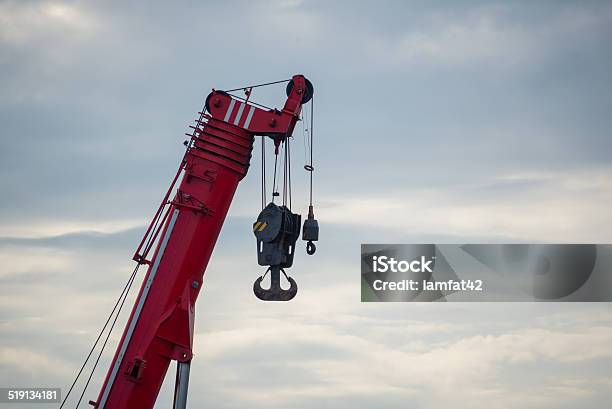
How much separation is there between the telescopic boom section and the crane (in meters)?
0.02

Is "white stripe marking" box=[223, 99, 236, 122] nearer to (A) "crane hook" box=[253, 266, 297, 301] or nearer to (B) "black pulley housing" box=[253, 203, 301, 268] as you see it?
(B) "black pulley housing" box=[253, 203, 301, 268]

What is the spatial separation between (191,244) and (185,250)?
5.0 inches

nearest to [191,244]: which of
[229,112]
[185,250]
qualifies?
[185,250]

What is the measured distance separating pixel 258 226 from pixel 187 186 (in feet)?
4.19

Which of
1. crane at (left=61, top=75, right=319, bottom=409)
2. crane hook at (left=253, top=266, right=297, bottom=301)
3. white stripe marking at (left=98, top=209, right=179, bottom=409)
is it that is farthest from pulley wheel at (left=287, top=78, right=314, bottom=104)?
white stripe marking at (left=98, top=209, right=179, bottom=409)

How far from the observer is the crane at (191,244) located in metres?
14.0

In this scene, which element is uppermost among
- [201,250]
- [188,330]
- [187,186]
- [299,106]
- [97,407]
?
[299,106]

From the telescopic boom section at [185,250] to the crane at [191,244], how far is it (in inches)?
0.6

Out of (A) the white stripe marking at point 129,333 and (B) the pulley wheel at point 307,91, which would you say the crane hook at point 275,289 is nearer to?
(A) the white stripe marking at point 129,333

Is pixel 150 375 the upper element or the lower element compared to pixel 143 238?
lower

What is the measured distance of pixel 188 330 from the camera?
14.0 m

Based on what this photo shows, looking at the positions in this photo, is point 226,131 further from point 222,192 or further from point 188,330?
point 188,330

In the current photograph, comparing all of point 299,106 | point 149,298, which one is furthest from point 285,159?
point 149,298

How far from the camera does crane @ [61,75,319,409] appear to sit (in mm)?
13977
